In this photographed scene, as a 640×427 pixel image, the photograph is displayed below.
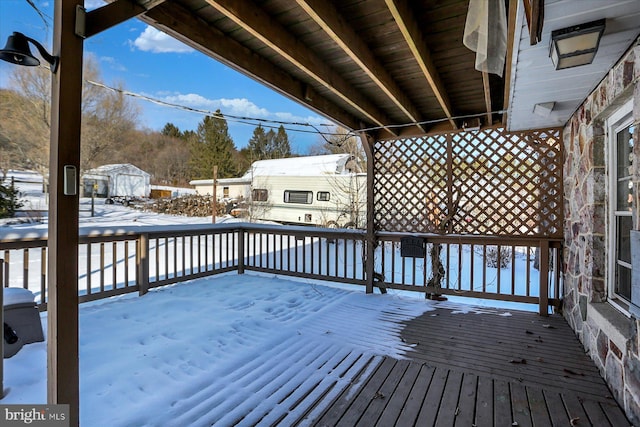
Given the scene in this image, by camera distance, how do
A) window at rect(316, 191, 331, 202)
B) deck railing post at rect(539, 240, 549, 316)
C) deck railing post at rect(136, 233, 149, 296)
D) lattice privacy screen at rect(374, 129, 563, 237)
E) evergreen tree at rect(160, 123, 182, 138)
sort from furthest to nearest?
evergreen tree at rect(160, 123, 182, 138)
window at rect(316, 191, 331, 202)
deck railing post at rect(136, 233, 149, 296)
lattice privacy screen at rect(374, 129, 563, 237)
deck railing post at rect(539, 240, 549, 316)

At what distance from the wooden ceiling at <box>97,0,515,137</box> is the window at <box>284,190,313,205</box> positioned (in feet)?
26.1

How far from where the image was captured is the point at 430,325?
10.8 feet

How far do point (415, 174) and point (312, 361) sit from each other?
2.99m

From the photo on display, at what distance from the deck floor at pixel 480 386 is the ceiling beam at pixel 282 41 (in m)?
2.35

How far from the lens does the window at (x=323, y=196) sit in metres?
11.2

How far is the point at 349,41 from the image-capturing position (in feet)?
7.28

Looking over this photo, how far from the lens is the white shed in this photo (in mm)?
20250

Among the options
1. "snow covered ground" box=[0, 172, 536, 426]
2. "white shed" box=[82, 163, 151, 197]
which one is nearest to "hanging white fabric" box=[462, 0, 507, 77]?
"snow covered ground" box=[0, 172, 536, 426]

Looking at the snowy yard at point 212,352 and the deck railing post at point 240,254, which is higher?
the deck railing post at point 240,254

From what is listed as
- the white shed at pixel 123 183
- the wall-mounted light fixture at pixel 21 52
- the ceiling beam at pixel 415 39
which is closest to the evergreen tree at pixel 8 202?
the white shed at pixel 123 183

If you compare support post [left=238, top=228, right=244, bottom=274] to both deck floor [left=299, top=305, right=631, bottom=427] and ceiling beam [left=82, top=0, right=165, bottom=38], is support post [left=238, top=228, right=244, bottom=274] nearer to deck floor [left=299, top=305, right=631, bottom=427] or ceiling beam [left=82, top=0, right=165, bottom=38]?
deck floor [left=299, top=305, right=631, bottom=427]

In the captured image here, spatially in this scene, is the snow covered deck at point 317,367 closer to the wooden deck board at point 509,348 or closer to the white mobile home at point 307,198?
the wooden deck board at point 509,348

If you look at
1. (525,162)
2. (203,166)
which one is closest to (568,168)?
(525,162)

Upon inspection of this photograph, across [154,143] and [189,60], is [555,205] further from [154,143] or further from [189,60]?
[154,143]
